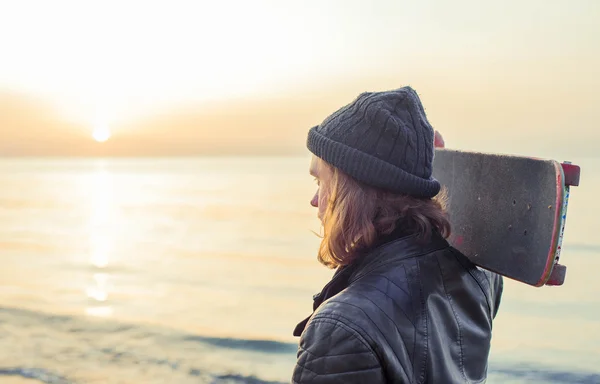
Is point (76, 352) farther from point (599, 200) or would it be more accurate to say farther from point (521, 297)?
point (599, 200)

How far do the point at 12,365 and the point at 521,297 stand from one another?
734cm

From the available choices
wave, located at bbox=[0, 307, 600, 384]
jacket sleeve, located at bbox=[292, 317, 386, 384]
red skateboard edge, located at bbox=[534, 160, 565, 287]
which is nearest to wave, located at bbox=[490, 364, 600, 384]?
wave, located at bbox=[0, 307, 600, 384]

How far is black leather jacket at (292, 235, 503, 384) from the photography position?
1341mm

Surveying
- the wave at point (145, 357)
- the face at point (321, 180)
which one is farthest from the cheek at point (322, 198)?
the wave at point (145, 357)

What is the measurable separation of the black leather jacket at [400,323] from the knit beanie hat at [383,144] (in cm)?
17

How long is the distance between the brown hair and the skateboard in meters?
0.21

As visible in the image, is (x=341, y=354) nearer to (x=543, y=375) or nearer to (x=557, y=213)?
(x=557, y=213)

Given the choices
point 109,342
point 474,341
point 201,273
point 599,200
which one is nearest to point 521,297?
point 201,273

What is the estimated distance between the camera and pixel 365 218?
1.61 meters

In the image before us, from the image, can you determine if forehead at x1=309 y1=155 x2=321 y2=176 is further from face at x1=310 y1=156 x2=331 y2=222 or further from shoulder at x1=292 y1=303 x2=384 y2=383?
shoulder at x1=292 y1=303 x2=384 y2=383

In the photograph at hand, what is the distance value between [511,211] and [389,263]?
1.44 feet

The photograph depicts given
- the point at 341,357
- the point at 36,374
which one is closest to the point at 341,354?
the point at 341,357

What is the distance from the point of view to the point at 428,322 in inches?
58.0

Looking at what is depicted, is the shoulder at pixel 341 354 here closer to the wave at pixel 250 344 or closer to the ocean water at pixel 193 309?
the ocean water at pixel 193 309
